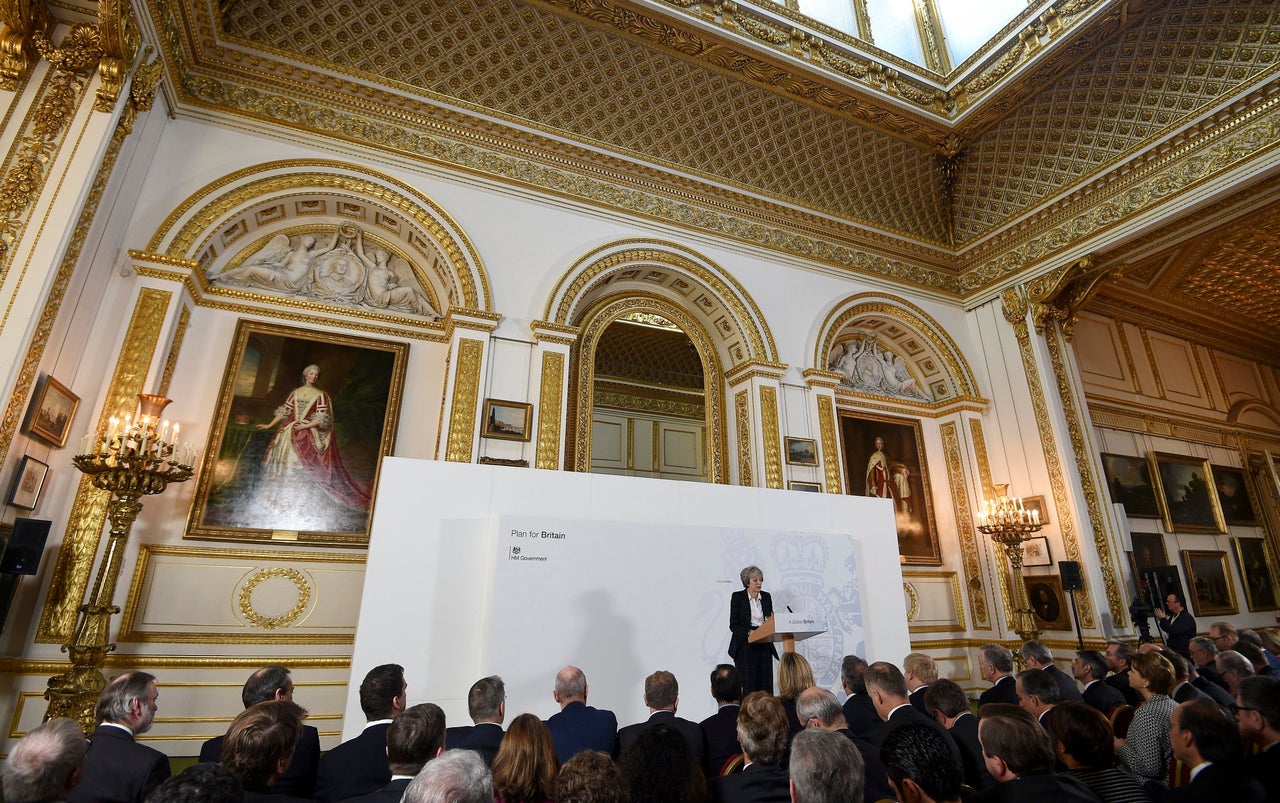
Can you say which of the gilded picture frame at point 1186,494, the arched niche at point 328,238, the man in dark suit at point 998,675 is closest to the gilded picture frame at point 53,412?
the arched niche at point 328,238

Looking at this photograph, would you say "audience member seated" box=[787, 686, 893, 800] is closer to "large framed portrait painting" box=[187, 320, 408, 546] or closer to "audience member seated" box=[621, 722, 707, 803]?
"audience member seated" box=[621, 722, 707, 803]

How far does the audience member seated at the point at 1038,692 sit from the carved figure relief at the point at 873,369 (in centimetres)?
706

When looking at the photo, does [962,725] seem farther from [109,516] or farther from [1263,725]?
[109,516]

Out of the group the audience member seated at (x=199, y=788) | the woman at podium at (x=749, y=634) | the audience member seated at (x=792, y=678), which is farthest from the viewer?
the woman at podium at (x=749, y=634)

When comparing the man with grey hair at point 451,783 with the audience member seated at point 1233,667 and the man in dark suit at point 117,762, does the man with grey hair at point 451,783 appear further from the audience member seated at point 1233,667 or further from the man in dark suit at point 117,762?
the audience member seated at point 1233,667

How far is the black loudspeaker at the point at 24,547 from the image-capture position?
15.6ft

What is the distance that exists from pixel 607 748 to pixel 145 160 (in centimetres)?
733

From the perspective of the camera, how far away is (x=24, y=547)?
481 cm

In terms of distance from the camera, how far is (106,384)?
6.02 metres

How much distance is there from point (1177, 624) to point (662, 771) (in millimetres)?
8380

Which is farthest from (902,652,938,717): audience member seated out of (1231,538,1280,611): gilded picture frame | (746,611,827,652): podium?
(1231,538,1280,611): gilded picture frame

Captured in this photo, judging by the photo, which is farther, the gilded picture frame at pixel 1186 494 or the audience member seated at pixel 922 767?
the gilded picture frame at pixel 1186 494

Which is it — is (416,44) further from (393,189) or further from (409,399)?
(409,399)

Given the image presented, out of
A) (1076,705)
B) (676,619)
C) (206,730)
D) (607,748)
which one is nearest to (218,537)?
(206,730)
